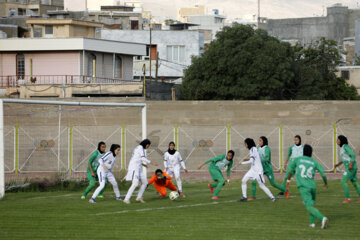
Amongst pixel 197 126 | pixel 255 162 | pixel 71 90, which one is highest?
pixel 71 90

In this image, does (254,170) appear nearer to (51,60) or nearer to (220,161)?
(220,161)

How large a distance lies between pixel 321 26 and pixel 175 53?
1398 inches

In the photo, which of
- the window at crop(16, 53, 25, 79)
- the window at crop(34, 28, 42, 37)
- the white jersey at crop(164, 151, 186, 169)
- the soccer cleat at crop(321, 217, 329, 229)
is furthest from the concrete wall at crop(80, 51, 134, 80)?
the soccer cleat at crop(321, 217, 329, 229)

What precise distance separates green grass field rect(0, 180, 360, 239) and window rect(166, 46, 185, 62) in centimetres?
4761

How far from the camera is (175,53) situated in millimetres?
65938

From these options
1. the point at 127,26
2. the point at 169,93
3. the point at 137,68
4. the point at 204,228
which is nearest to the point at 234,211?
the point at 204,228

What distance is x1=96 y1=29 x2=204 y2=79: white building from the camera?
64562mm

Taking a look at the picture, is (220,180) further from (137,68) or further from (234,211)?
(137,68)

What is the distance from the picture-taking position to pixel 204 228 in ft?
43.0

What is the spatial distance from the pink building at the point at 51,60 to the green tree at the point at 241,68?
253 inches

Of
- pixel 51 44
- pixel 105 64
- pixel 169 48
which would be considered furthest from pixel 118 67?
pixel 169 48

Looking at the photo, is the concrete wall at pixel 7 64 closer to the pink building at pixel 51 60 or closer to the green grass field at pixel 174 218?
the pink building at pixel 51 60

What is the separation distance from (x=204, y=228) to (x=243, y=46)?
34.5 meters

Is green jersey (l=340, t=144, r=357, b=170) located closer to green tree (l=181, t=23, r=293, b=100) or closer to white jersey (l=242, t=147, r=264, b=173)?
white jersey (l=242, t=147, r=264, b=173)
